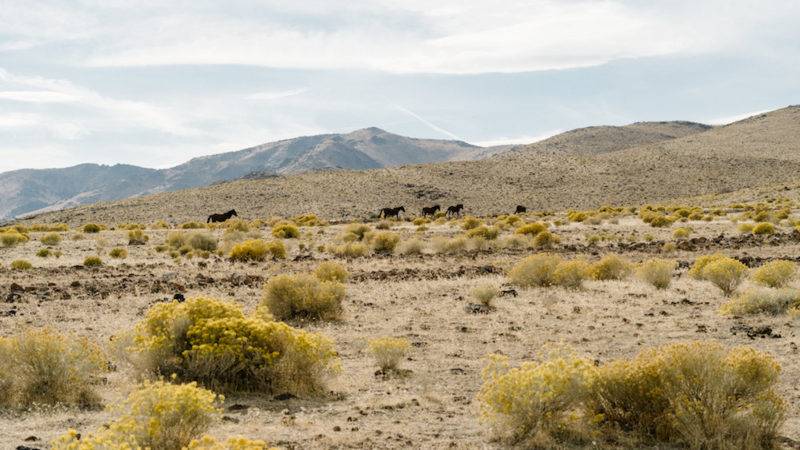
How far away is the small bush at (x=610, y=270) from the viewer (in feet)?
71.6

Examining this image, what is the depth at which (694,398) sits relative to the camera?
8062 mm

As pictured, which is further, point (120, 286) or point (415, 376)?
point (120, 286)

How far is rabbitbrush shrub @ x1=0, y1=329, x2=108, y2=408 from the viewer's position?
378 inches

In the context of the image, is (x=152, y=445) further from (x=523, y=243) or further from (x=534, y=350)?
(x=523, y=243)

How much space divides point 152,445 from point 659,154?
111 meters

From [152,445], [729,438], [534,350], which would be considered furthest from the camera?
[534,350]

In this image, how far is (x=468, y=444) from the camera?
8.27 metres

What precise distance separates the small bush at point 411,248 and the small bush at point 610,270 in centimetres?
1189

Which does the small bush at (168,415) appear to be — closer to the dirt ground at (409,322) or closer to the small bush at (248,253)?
the dirt ground at (409,322)

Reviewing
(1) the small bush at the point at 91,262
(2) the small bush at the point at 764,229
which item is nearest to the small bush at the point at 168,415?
(1) the small bush at the point at 91,262

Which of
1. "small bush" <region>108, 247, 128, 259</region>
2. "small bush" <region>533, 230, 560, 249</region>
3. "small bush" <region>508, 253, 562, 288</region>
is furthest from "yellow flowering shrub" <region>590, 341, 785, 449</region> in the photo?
"small bush" <region>108, 247, 128, 259</region>

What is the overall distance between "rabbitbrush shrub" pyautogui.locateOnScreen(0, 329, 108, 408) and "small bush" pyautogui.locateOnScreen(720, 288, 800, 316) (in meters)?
13.3

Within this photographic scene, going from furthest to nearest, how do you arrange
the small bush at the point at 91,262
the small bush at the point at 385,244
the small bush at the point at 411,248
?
1. the small bush at the point at 385,244
2. the small bush at the point at 411,248
3. the small bush at the point at 91,262

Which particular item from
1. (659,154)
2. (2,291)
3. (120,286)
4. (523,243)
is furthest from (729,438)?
(659,154)
